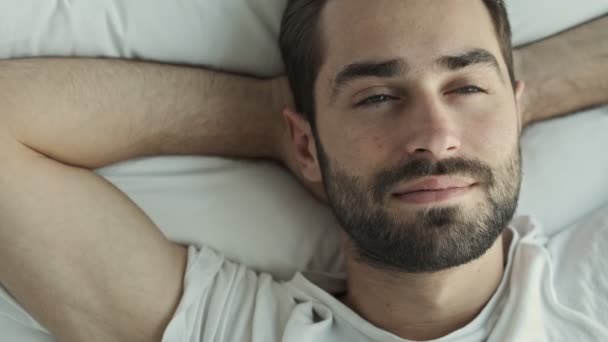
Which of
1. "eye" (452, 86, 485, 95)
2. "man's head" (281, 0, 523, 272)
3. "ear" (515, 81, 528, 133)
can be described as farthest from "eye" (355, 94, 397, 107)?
"ear" (515, 81, 528, 133)

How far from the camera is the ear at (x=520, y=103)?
1263 millimetres

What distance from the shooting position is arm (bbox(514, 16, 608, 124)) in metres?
1.38

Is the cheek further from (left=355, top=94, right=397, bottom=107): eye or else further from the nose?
(left=355, top=94, right=397, bottom=107): eye

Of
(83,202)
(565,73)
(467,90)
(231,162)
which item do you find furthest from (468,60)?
(83,202)

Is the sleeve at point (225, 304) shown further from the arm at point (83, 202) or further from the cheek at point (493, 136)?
the cheek at point (493, 136)

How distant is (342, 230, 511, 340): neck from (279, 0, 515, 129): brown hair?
32cm

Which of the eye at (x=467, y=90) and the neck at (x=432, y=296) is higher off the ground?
the eye at (x=467, y=90)

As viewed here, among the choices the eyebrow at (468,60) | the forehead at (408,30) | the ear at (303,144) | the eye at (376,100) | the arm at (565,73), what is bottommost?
the arm at (565,73)

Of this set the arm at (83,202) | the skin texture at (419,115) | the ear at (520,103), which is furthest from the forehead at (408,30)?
the arm at (83,202)

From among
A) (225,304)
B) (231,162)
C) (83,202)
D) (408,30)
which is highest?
(408,30)

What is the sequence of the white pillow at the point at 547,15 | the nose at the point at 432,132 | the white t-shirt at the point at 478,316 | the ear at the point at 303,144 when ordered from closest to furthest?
the nose at the point at 432,132
the white t-shirt at the point at 478,316
the ear at the point at 303,144
the white pillow at the point at 547,15

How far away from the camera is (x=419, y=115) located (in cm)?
110

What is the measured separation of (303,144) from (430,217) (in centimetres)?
33

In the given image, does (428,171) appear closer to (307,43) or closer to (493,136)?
(493,136)
